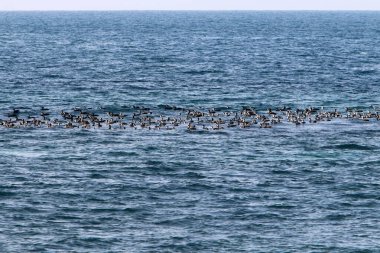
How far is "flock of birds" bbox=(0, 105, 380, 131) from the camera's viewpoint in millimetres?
96500

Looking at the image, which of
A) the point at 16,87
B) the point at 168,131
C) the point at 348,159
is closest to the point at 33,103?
the point at 16,87

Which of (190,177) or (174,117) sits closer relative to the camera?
(190,177)

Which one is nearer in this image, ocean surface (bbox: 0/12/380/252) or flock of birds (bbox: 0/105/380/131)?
ocean surface (bbox: 0/12/380/252)

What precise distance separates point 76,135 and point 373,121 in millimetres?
33010

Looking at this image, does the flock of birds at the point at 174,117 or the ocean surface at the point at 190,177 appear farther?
the flock of birds at the point at 174,117

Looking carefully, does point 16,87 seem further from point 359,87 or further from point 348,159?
point 348,159

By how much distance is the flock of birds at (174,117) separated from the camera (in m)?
96.5

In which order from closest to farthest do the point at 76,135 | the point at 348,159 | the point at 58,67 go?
the point at 348,159
the point at 76,135
the point at 58,67

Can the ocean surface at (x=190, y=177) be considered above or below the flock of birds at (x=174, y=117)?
below

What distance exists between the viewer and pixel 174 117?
101500mm

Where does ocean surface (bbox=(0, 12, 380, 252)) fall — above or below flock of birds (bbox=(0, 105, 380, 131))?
below

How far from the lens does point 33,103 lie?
112 m

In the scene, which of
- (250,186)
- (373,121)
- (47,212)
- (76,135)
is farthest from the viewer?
(373,121)

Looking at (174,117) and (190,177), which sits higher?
(174,117)
